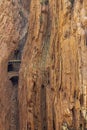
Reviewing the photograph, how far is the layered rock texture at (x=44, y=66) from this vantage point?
20031mm

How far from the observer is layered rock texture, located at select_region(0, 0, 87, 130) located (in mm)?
20031

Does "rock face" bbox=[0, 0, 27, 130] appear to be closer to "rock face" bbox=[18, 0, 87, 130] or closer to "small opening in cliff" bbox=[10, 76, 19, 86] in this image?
"small opening in cliff" bbox=[10, 76, 19, 86]

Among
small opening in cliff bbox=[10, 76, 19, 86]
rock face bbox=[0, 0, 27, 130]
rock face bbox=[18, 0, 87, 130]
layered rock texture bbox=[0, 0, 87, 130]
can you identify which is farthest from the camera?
small opening in cliff bbox=[10, 76, 19, 86]

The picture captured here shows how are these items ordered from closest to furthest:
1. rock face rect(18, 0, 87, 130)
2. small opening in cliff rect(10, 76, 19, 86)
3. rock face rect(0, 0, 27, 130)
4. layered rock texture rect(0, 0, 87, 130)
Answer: rock face rect(18, 0, 87, 130) → layered rock texture rect(0, 0, 87, 130) → rock face rect(0, 0, 27, 130) → small opening in cliff rect(10, 76, 19, 86)

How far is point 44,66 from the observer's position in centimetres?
2467

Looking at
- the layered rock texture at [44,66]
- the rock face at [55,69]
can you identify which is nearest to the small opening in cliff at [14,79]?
the layered rock texture at [44,66]

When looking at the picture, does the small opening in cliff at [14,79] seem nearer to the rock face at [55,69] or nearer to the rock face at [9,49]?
the rock face at [9,49]

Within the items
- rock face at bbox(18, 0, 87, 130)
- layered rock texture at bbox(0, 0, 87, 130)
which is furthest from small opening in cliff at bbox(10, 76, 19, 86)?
rock face at bbox(18, 0, 87, 130)

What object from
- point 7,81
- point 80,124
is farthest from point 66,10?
point 7,81

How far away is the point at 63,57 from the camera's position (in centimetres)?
2128

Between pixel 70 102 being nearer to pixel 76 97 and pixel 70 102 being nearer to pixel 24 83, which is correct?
pixel 76 97

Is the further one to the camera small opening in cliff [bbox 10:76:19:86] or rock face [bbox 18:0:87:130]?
small opening in cliff [bbox 10:76:19:86]

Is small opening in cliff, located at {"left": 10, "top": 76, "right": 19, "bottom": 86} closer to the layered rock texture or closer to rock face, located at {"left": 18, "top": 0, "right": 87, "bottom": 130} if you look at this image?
the layered rock texture

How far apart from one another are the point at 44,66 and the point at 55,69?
197cm
